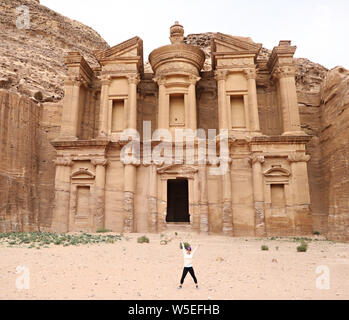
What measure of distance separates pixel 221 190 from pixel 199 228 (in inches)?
104

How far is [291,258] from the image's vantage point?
10305mm

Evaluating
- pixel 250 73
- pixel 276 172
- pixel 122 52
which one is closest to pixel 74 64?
pixel 122 52

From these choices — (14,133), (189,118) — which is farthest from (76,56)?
(189,118)

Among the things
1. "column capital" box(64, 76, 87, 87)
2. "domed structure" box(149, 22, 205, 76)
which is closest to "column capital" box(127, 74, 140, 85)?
"domed structure" box(149, 22, 205, 76)

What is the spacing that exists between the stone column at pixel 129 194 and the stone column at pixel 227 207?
541cm

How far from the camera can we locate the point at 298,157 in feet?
61.6

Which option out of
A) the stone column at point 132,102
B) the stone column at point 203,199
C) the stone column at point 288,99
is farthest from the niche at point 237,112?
the stone column at point 132,102

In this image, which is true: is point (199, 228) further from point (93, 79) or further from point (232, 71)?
point (93, 79)

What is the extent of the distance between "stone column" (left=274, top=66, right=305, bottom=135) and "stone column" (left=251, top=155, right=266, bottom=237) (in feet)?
9.12

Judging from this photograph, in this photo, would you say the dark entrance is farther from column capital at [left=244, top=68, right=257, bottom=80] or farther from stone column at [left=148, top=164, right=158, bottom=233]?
column capital at [left=244, top=68, right=257, bottom=80]

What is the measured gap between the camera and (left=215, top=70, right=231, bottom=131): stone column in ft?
65.2

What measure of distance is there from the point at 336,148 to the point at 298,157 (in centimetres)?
214
